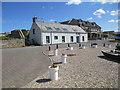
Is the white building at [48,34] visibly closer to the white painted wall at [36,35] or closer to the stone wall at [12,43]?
the white painted wall at [36,35]

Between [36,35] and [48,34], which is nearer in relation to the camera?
[48,34]

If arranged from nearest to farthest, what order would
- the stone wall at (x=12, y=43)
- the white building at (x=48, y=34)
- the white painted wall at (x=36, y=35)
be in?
the stone wall at (x=12, y=43) → the white building at (x=48, y=34) → the white painted wall at (x=36, y=35)

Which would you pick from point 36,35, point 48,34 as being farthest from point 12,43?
point 48,34

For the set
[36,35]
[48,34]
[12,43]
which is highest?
[48,34]

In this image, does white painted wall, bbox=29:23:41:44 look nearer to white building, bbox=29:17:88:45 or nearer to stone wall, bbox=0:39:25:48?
white building, bbox=29:17:88:45

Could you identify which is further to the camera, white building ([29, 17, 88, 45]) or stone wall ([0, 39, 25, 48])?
white building ([29, 17, 88, 45])

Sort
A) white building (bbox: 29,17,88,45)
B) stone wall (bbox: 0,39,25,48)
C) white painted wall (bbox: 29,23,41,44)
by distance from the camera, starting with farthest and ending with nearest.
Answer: white painted wall (bbox: 29,23,41,44)
white building (bbox: 29,17,88,45)
stone wall (bbox: 0,39,25,48)

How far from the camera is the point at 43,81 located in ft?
14.2

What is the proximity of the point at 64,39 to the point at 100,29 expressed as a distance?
3788cm

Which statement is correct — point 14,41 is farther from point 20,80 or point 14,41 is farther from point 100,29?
point 100,29

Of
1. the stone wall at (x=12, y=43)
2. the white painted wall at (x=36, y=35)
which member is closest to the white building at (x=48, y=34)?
the white painted wall at (x=36, y=35)

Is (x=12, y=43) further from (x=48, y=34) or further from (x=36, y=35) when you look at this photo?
(x=48, y=34)

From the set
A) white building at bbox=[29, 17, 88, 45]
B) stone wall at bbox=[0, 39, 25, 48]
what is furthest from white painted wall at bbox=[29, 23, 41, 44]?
stone wall at bbox=[0, 39, 25, 48]

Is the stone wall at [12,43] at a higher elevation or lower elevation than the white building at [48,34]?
lower
